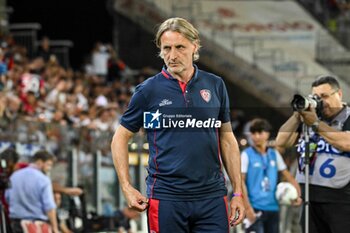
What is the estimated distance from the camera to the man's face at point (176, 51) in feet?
22.5

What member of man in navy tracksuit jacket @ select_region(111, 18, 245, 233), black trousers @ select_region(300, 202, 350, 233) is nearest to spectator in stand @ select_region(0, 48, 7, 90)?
black trousers @ select_region(300, 202, 350, 233)

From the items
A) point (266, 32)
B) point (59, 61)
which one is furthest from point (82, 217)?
point (266, 32)

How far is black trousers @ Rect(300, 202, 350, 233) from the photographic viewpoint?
349 inches

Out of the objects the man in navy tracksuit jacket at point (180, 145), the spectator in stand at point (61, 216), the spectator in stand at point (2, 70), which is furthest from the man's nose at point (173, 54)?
the spectator in stand at point (2, 70)

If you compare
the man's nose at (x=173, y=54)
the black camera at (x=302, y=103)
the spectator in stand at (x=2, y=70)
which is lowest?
the black camera at (x=302, y=103)

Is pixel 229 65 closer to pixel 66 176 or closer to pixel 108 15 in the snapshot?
pixel 108 15

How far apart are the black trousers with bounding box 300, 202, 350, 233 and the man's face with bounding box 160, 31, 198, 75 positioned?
2.58 meters

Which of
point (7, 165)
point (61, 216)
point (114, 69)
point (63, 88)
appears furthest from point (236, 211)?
point (114, 69)

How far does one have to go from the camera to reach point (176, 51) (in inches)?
271

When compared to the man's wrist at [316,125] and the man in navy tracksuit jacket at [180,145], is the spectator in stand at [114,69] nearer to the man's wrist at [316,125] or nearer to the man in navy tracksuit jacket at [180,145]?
the man's wrist at [316,125]

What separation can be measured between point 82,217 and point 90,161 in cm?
275

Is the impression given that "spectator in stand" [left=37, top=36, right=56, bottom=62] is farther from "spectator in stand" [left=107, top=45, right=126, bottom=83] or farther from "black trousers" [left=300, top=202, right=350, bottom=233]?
"black trousers" [left=300, top=202, right=350, bottom=233]

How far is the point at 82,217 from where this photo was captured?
550 inches

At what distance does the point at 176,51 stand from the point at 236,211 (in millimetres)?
1135
